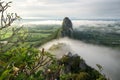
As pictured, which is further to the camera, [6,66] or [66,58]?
[66,58]

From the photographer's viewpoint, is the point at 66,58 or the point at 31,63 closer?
the point at 31,63

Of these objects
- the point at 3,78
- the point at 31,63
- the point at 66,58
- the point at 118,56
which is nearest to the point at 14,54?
the point at 31,63

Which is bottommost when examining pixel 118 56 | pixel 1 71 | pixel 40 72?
pixel 118 56

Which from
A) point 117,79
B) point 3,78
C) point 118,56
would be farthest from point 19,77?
point 118,56

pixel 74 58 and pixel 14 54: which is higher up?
pixel 14 54

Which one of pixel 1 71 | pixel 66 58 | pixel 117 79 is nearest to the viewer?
pixel 1 71

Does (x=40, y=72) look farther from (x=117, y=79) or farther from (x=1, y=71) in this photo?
(x=117, y=79)

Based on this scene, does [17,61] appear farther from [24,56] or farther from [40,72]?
[40,72]

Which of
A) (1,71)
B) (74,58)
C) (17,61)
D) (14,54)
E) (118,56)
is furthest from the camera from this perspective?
(118,56)

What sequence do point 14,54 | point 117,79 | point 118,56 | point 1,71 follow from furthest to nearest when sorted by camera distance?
point 118,56 < point 117,79 < point 14,54 < point 1,71
